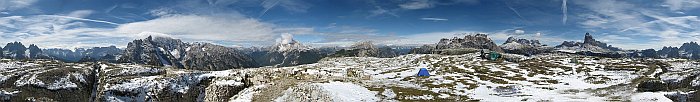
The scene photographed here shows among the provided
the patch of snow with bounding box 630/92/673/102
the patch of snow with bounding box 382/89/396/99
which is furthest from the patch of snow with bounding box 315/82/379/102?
the patch of snow with bounding box 630/92/673/102

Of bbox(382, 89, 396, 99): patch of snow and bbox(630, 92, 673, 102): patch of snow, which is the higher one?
bbox(630, 92, 673, 102): patch of snow

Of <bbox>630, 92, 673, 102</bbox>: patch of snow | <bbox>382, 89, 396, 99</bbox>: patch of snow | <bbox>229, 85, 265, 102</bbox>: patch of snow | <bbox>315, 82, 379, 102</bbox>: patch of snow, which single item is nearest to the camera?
<bbox>630, 92, 673, 102</bbox>: patch of snow

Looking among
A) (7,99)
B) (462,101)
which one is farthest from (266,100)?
(7,99)

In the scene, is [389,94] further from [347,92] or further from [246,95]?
[246,95]

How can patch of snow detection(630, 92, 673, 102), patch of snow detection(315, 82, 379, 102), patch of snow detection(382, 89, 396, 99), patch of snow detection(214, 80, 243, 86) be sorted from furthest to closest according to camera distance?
1. patch of snow detection(214, 80, 243, 86)
2. patch of snow detection(382, 89, 396, 99)
3. patch of snow detection(315, 82, 379, 102)
4. patch of snow detection(630, 92, 673, 102)

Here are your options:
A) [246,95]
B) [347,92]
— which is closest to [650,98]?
[347,92]

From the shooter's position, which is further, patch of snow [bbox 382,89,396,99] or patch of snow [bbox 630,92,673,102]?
patch of snow [bbox 382,89,396,99]

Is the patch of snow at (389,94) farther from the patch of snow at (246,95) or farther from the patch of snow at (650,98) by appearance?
the patch of snow at (650,98)

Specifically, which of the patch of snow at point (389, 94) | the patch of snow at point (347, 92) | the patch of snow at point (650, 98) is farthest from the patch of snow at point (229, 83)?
the patch of snow at point (650, 98)

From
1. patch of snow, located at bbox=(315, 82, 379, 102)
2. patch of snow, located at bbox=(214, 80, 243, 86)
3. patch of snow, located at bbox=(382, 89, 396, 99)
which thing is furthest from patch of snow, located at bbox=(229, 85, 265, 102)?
patch of snow, located at bbox=(382, 89, 396, 99)

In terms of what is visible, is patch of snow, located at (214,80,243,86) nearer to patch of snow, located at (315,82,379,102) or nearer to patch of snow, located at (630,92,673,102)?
patch of snow, located at (315,82,379,102)

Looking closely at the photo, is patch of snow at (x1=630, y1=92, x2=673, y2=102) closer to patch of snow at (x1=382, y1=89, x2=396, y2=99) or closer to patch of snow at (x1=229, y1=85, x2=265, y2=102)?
patch of snow at (x1=382, y1=89, x2=396, y2=99)

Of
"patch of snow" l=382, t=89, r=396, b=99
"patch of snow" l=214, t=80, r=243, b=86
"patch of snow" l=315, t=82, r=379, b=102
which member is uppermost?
"patch of snow" l=214, t=80, r=243, b=86

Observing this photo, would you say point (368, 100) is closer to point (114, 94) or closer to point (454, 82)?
point (454, 82)
